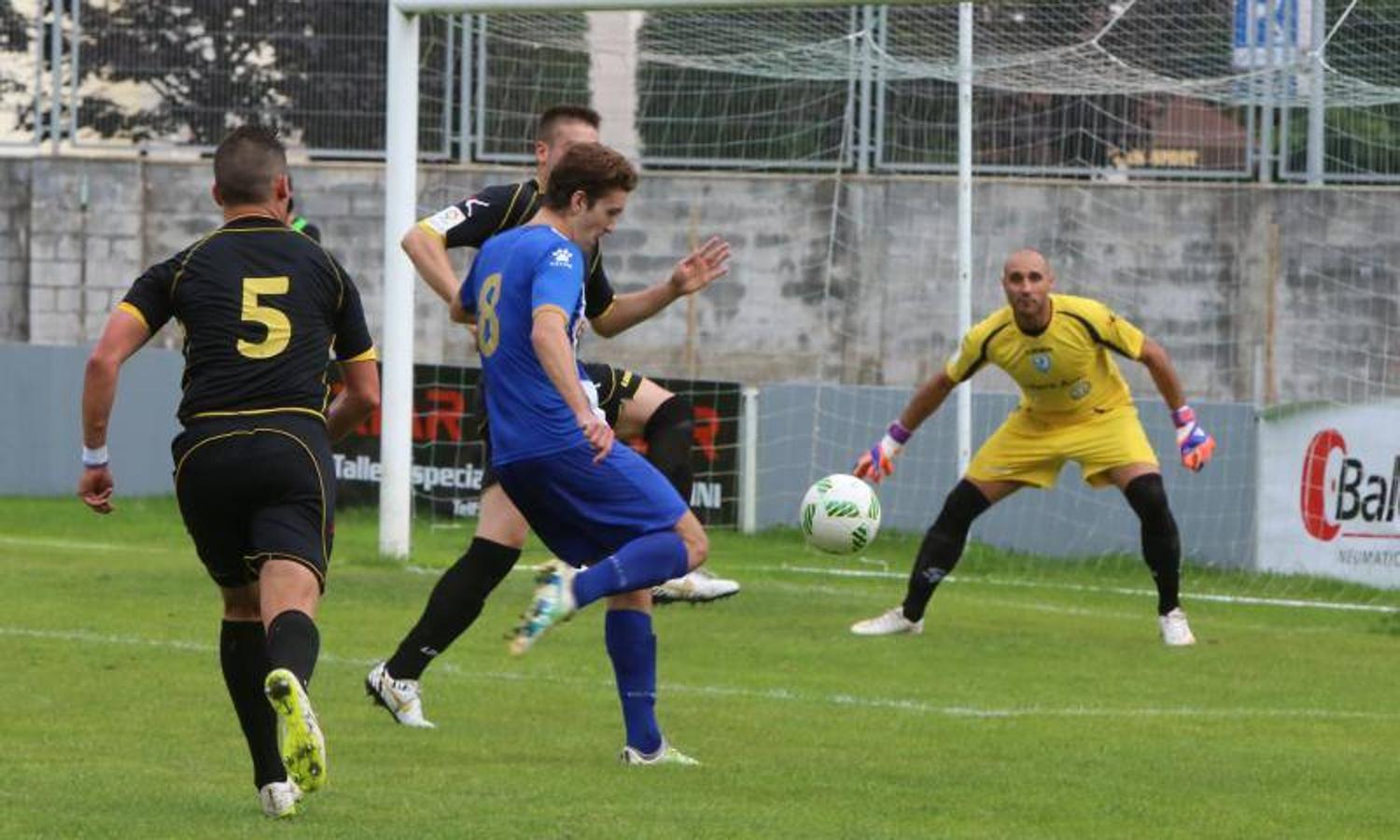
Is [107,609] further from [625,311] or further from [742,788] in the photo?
[742,788]

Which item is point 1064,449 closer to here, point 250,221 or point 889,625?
point 889,625

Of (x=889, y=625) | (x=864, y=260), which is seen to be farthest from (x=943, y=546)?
(x=864, y=260)

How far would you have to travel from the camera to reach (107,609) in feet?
43.3

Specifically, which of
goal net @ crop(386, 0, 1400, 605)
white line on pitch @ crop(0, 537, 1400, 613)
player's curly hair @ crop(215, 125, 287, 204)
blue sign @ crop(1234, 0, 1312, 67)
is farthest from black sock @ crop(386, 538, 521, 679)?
blue sign @ crop(1234, 0, 1312, 67)

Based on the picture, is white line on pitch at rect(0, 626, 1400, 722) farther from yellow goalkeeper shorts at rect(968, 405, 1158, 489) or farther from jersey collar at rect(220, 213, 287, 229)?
jersey collar at rect(220, 213, 287, 229)

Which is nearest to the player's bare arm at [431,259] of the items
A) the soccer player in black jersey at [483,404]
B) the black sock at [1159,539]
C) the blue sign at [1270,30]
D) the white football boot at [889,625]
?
the soccer player in black jersey at [483,404]

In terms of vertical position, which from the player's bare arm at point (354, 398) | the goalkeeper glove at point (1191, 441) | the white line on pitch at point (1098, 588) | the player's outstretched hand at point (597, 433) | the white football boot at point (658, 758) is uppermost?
the player's bare arm at point (354, 398)

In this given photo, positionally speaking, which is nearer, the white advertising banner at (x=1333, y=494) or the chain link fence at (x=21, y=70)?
the white advertising banner at (x=1333, y=494)

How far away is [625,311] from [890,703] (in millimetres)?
1961

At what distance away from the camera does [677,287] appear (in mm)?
8766

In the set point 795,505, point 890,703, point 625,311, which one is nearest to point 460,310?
point 625,311

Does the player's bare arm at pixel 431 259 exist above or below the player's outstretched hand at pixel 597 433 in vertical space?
above

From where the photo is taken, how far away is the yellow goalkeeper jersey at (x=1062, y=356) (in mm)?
13164

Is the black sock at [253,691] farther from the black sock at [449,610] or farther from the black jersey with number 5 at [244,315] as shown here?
the black sock at [449,610]
